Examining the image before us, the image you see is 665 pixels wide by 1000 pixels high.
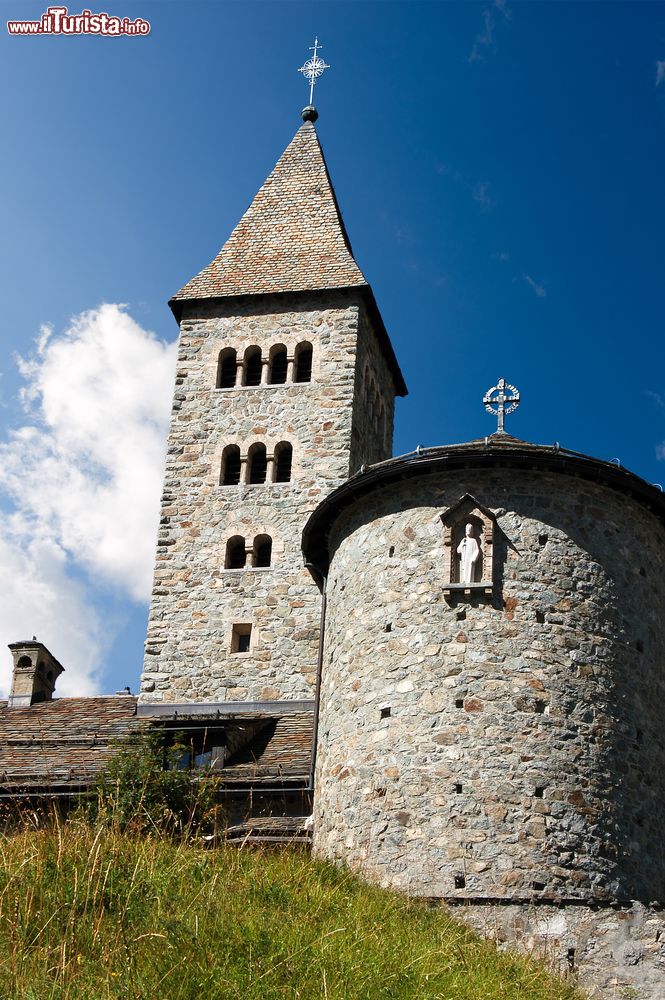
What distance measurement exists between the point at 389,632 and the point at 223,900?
7191mm

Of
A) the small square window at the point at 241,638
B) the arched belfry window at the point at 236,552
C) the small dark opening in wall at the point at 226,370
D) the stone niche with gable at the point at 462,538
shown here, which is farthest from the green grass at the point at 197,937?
the small dark opening in wall at the point at 226,370

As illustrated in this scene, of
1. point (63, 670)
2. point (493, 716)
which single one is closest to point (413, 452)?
point (493, 716)

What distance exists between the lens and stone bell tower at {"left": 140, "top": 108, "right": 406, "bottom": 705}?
26.9 meters

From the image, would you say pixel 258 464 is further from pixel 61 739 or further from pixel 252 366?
pixel 61 739

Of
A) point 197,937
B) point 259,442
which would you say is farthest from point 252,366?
point 197,937

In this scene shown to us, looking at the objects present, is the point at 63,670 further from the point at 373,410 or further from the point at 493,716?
the point at 493,716

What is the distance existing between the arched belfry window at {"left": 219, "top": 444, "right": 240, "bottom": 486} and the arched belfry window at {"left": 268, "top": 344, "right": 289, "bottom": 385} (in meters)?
2.02

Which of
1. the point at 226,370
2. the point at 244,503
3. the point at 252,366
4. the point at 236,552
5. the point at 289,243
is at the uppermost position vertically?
the point at 289,243

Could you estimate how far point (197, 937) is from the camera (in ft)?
35.5

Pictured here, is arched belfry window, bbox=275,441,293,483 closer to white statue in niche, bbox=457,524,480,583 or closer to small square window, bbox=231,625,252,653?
small square window, bbox=231,625,252,653

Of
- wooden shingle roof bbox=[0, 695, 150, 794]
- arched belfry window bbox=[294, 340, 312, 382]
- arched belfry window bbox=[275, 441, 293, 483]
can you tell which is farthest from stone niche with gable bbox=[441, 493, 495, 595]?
arched belfry window bbox=[294, 340, 312, 382]

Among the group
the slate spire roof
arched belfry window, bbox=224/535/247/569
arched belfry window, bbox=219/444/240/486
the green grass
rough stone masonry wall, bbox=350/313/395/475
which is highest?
the slate spire roof

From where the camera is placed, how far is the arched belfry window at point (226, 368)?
1215 inches

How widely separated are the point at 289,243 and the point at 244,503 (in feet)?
26.6
